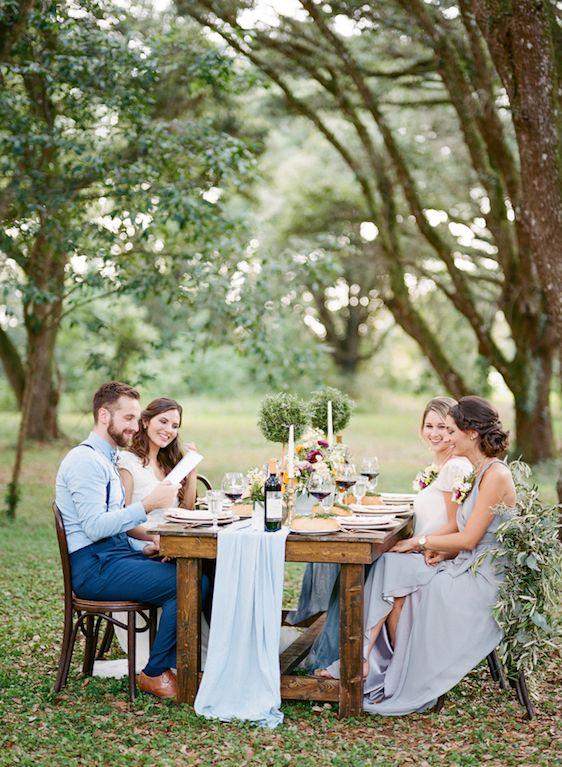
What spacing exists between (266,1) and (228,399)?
20247 millimetres

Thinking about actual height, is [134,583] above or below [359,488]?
below

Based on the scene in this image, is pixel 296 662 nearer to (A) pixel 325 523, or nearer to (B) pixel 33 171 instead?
(A) pixel 325 523

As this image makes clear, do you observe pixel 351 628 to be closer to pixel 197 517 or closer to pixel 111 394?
pixel 197 517

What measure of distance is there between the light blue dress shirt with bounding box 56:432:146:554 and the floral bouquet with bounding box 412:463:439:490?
1692 millimetres

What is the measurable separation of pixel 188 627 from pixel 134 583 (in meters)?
0.35

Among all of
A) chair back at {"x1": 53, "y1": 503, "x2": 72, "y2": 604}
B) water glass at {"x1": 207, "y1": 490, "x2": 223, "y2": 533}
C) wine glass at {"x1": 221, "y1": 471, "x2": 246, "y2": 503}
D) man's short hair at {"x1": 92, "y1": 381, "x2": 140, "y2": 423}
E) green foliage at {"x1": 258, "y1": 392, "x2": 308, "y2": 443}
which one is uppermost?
man's short hair at {"x1": 92, "y1": 381, "x2": 140, "y2": 423}

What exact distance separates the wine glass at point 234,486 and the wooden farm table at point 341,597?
1.10 feet

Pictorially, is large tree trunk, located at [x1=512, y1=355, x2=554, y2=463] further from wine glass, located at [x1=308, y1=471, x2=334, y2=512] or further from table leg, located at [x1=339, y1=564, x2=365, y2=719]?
table leg, located at [x1=339, y1=564, x2=365, y2=719]

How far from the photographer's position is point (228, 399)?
30.7 m

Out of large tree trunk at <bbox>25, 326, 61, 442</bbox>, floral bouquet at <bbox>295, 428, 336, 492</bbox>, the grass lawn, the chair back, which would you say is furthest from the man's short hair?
large tree trunk at <bbox>25, 326, 61, 442</bbox>

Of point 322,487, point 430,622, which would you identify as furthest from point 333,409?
point 430,622

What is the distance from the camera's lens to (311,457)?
5.22 m

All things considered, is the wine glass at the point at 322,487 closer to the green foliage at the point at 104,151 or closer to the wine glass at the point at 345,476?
the wine glass at the point at 345,476

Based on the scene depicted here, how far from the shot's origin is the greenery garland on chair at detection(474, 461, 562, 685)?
455cm
